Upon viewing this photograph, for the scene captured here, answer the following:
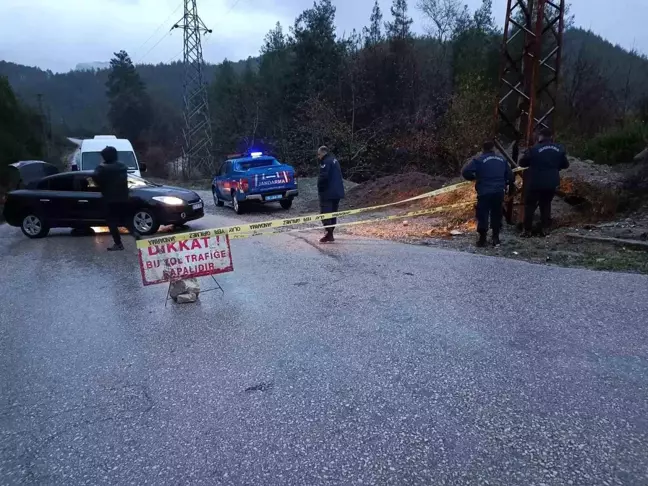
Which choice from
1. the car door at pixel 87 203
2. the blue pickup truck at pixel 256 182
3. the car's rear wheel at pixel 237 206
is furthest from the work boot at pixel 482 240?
the car's rear wheel at pixel 237 206

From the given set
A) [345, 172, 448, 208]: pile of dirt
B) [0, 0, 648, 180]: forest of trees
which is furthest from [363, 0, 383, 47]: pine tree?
[345, 172, 448, 208]: pile of dirt

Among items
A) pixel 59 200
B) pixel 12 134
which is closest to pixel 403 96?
pixel 59 200

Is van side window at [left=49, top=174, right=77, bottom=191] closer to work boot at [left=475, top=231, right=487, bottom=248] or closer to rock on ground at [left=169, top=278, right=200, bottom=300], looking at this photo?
rock on ground at [left=169, top=278, right=200, bottom=300]

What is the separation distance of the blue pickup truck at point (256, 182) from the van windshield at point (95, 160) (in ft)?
9.93

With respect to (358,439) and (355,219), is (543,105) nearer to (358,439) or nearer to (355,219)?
(355,219)

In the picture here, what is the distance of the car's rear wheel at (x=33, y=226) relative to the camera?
11.9 m

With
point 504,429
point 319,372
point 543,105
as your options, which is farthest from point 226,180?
point 543,105

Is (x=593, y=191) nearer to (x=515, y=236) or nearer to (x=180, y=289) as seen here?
(x=515, y=236)

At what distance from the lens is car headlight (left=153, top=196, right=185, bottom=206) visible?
11.3 metres

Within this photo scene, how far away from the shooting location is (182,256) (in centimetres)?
601

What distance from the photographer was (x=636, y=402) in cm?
342

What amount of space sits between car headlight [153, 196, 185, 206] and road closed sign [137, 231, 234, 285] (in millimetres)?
5515

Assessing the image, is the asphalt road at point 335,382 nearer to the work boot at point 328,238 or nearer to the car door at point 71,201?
the work boot at point 328,238

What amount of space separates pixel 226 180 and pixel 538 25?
1059 cm
